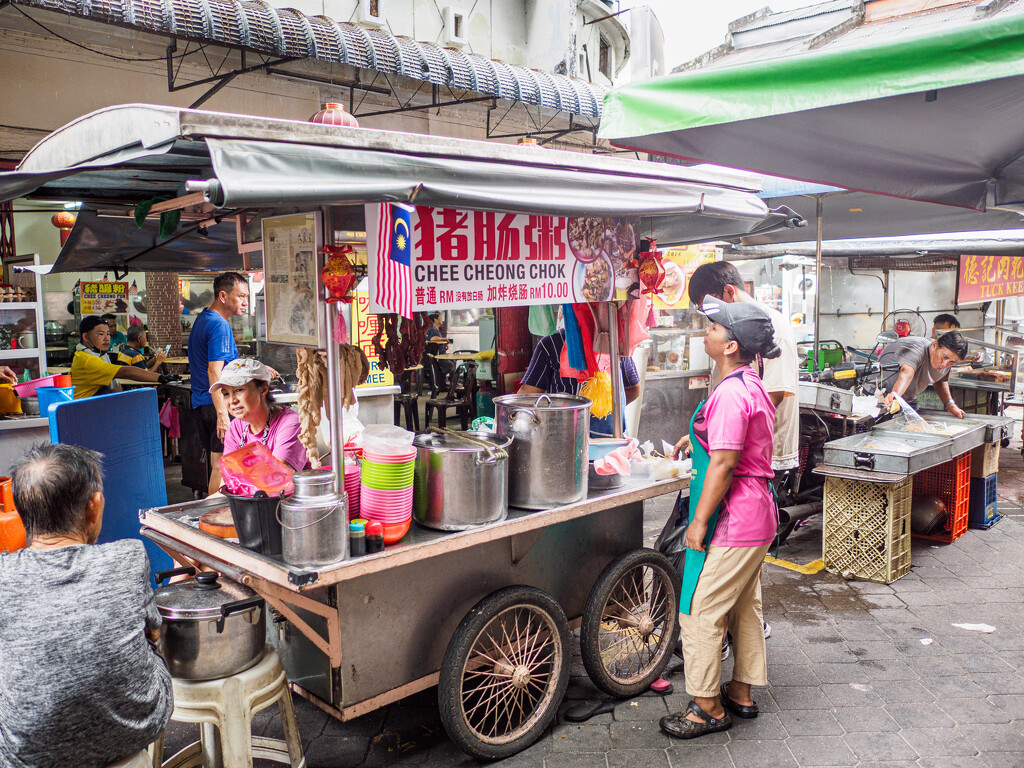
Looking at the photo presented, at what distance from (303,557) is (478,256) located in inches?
55.5

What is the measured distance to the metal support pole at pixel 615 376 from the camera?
13.6 feet

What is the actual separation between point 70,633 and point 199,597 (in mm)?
630

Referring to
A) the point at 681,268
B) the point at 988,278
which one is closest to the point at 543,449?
the point at 681,268

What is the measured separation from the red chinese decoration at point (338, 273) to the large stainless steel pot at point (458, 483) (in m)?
0.71

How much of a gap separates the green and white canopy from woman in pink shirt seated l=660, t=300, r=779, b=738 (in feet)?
2.72

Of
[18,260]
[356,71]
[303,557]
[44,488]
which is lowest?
[303,557]

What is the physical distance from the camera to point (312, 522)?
2592mm

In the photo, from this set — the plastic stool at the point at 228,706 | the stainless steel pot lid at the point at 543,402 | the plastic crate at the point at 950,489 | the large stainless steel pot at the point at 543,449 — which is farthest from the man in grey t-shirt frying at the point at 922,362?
the plastic stool at the point at 228,706

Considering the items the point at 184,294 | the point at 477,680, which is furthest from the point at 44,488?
the point at 184,294

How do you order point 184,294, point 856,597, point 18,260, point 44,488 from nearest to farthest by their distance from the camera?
point 44,488, point 856,597, point 18,260, point 184,294

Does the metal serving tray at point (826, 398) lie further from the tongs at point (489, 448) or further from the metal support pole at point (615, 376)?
the tongs at point (489, 448)

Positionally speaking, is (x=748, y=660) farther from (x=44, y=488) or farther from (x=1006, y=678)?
(x=44, y=488)

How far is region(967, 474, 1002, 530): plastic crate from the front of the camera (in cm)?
664

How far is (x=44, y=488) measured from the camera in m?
2.18
